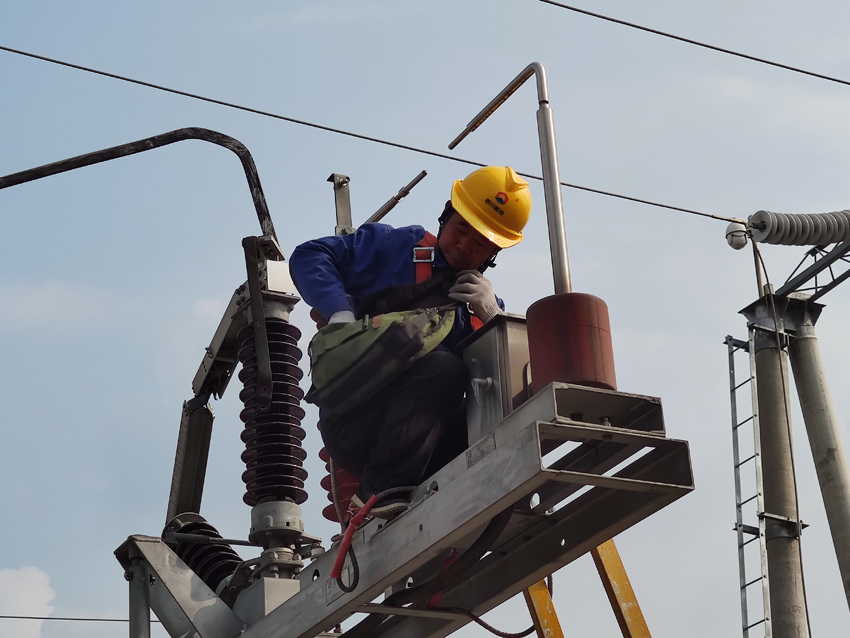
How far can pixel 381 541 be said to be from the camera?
4508 millimetres

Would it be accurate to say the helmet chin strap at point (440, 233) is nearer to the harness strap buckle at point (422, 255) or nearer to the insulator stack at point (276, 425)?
the harness strap buckle at point (422, 255)

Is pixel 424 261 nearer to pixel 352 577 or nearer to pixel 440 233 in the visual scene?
pixel 440 233

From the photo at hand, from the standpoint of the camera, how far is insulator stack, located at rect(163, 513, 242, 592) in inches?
229

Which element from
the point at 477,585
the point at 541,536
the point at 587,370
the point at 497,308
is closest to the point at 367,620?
the point at 477,585

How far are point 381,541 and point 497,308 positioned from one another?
985 mm

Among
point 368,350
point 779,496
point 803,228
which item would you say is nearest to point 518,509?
point 368,350

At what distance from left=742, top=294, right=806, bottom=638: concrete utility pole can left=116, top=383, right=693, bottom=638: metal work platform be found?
5.91m

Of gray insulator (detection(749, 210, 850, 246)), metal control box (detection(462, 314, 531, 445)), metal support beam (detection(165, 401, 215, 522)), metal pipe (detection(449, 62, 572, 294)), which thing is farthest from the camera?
gray insulator (detection(749, 210, 850, 246))

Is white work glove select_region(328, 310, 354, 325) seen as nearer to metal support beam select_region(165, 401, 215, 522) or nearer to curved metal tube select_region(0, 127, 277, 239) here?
curved metal tube select_region(0, 127, 277, 239)

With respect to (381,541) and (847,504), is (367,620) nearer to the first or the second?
(381,541)

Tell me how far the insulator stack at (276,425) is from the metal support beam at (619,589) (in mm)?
2661

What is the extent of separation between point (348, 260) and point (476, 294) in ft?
1.87

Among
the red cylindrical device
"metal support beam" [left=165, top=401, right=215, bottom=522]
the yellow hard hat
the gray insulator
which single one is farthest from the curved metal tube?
the gray insulator

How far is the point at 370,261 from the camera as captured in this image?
4988mm
